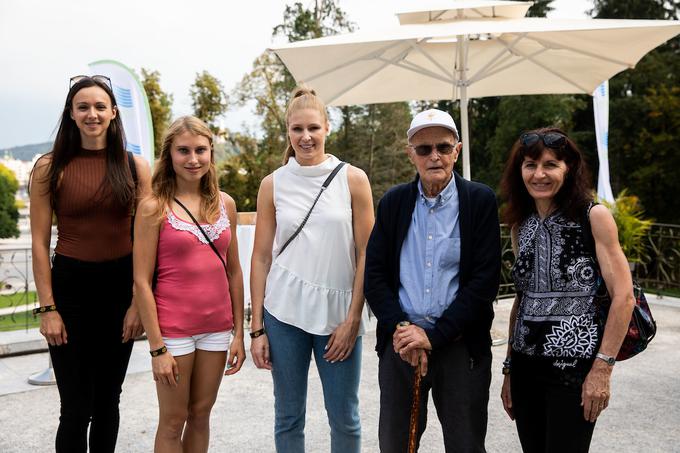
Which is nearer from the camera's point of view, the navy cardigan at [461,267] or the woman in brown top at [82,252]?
the navy cardigan at [461,267]

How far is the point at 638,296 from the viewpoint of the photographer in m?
2.29

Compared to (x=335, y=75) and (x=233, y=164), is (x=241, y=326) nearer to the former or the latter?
(x=335, y=75)

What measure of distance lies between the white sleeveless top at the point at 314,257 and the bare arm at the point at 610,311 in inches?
37.2

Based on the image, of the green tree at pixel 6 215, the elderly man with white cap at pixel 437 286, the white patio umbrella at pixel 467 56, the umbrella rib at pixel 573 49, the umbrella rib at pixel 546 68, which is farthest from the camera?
the green tree at pixel 6 215

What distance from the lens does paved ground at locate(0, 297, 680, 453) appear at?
3717 millimetres

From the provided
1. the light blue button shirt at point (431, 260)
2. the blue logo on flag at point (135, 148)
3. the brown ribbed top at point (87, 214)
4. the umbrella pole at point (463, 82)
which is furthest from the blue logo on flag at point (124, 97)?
the light blue button shirt at point (431, 260)

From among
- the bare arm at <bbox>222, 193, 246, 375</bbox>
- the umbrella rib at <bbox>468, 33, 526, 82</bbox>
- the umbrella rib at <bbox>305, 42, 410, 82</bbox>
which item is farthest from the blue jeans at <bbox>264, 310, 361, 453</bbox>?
the umbrella rib at <bbox>468, 33, 526, 82</bbox>

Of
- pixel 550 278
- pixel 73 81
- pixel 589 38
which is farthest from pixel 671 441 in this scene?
pixel 73 81

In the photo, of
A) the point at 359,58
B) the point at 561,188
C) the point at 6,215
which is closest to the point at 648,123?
the point at 359,58

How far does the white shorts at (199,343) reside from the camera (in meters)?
2.54

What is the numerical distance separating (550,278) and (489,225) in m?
0.29

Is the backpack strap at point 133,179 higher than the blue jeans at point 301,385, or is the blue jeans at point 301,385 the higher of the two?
the backpack strap at point 133,179

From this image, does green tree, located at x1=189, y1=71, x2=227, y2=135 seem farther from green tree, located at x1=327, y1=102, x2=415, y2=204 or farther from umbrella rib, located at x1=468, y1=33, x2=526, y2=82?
umbrella rib, located at x1=468, y1=33, x2=526, y2=82

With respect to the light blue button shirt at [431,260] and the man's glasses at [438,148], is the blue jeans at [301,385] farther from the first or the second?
the man's glasses at [438,148]
